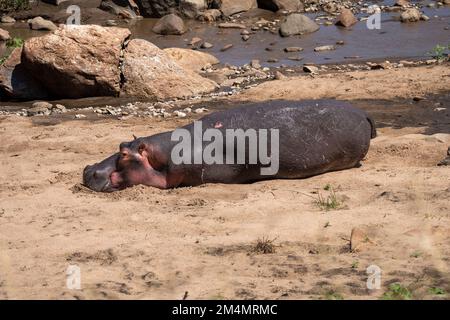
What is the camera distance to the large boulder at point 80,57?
12.5 meters

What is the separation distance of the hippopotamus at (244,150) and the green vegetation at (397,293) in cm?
312

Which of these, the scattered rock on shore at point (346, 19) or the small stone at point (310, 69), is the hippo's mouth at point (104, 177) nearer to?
the small stone at point (310, 69)

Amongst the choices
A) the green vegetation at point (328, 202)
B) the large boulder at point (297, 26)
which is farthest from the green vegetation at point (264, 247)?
the large boulder at point (297, 26)

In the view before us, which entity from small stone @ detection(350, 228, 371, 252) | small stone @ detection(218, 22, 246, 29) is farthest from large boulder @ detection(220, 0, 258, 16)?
small stone @ detection(350, 228, 371, 252)

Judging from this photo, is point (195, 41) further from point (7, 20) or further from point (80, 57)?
point (7, 20)

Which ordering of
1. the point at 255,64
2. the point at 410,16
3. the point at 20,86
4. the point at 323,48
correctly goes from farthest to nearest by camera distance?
the point at 410,16
the point at 323,48
the point at 255,64
the point at 20,86

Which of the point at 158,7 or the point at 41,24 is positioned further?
the point at 158,7

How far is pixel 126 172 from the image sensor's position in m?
7.50

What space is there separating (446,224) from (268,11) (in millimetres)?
15016

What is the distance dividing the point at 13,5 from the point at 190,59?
9.38 m

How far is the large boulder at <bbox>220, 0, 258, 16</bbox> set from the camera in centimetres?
2012

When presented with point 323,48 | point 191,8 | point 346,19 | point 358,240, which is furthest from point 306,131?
point 191,8

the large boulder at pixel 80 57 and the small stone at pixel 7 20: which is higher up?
the large boulder at pixel 80 57

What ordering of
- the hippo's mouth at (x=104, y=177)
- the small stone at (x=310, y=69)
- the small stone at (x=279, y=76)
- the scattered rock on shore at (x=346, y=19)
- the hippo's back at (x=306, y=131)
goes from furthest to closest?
1. the scattered rock on shore at (x=346, y=19)
2. the small stone at (x=310, y=69)
3. the small stone at (x=279, y=76)
4. the hippo's back at (x=306, y=131)
5. the hippo's mouth at (x=104, y=177)
